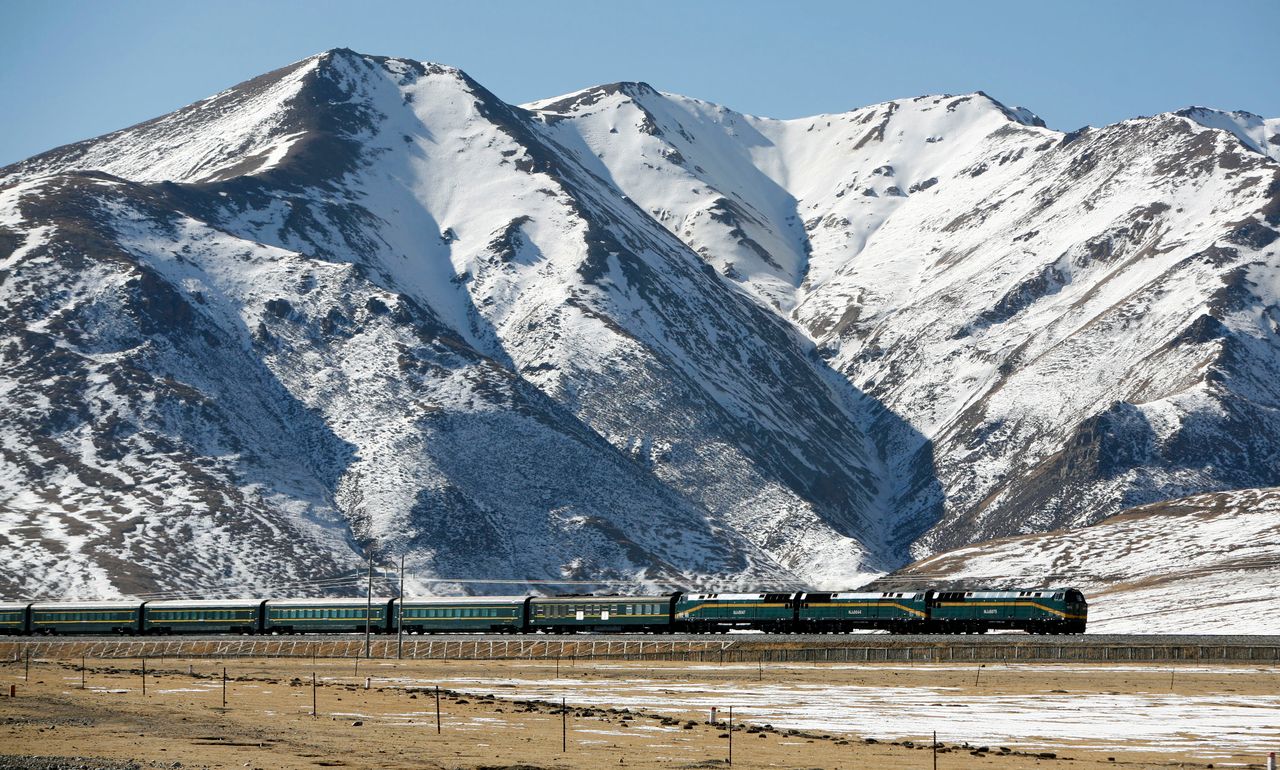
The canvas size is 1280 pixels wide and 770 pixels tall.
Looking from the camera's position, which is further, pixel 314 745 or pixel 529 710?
pixel 529 710

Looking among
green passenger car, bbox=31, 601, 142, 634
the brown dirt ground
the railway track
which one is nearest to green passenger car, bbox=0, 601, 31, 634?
green passenger car, bbox=31, 601, 142, 634

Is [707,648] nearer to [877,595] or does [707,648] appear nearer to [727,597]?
[727,597]

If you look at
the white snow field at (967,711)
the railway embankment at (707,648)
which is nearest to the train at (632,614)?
the railway embankment at (707,648)

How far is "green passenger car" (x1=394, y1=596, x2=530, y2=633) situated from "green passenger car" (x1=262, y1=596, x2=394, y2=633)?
190 centimetres

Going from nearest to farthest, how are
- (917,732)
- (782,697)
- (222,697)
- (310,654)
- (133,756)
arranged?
(133,756) < (917,732) < (222,697) < (782,697) < (310,654)

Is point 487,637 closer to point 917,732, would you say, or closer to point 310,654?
point 310,654

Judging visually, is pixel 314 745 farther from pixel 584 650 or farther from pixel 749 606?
pixel 749 606

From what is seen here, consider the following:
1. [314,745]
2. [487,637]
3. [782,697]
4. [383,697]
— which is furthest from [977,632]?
[314,745]

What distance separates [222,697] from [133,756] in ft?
78.8

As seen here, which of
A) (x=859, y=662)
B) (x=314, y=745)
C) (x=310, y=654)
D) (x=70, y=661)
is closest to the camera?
(x=314, y=745)

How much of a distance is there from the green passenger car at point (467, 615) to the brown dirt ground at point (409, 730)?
37293 millimetres

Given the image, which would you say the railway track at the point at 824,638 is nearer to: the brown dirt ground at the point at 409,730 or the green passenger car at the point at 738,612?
the green passenger car at the point at 738,612

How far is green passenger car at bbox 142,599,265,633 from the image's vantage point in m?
145

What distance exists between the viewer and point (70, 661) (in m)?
122
